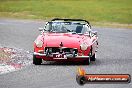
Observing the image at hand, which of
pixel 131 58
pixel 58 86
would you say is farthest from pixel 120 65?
pixel 58 86

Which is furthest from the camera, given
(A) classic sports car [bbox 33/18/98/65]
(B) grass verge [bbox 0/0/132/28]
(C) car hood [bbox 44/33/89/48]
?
(B) grass verge [bbox 0/0/132/28]

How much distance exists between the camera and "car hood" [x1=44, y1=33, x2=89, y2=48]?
714 inches

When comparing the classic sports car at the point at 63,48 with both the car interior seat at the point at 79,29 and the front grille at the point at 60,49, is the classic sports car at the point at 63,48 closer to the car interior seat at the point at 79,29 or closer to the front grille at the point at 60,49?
the front grille at the point at 60,49

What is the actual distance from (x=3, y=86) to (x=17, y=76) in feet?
6.81

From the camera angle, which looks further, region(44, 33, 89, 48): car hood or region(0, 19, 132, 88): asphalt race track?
region(44, 33, 89, 48): car hood

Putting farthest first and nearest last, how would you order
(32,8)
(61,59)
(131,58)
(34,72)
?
(32,8) → (131,58) → (61,59) → (34,72)

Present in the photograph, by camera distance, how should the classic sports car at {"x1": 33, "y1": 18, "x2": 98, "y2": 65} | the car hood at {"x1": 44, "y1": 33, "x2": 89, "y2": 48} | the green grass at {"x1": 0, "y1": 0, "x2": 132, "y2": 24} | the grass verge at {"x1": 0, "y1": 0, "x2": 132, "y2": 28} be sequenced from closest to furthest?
the classic sports car at {"x1": 33, "y1": 18, "x2": 98, "y2": 65} < the car hood at {"x1": 44, "y1": 33, "x2": 89, "y2": 48} < the grass verge at {"x1": 0, "y1": 0, "x2": 132, "y2": 28} < the green grass at {"x1": 0, "y1": 0, "x2": 132, "y2": 24}

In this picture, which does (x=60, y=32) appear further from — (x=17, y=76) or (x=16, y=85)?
(x=16, y=85)

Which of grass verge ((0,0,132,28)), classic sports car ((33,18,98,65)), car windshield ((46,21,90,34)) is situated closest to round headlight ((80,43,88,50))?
classic sports car ((33,18,98,65))

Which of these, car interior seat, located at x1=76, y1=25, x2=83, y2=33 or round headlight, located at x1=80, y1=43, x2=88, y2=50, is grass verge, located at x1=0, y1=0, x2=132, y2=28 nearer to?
car interior seat, located at x1=76, y1=25, x2=83, y2=33

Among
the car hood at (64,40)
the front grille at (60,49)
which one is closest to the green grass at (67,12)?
the car hood at (64,40)

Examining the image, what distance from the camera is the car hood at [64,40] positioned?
18.1m

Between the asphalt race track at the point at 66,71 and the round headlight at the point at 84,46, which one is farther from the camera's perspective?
the round headlight at the point at 84,46

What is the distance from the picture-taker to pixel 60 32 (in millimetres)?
19578
